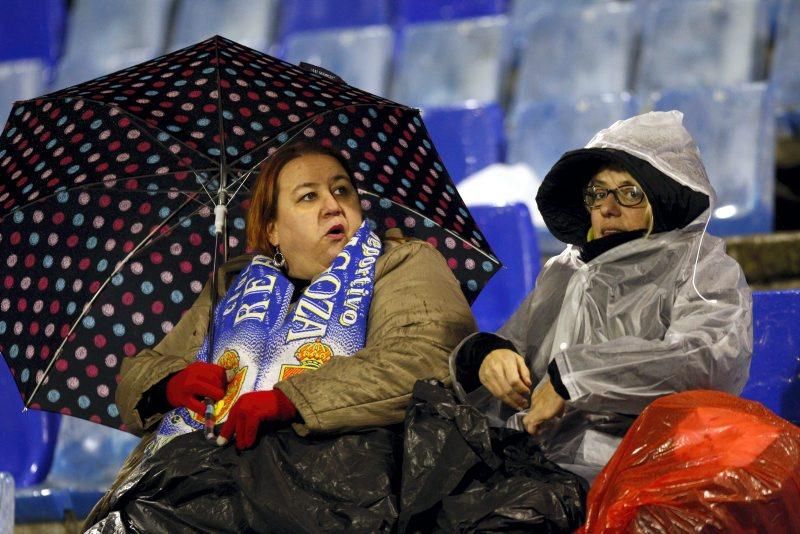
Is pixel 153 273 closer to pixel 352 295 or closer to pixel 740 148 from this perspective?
pixel 352 295

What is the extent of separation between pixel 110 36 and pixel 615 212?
4229 mm

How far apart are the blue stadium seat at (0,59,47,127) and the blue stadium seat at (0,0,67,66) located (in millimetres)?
126

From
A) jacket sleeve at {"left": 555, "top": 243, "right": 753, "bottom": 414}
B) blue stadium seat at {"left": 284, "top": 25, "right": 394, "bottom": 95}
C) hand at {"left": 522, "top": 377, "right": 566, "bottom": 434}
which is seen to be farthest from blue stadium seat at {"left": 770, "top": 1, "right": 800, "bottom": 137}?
hand at {"left": 522, "top": 377, "right": 566, "bottom": 434}

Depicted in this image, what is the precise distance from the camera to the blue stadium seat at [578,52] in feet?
17.1

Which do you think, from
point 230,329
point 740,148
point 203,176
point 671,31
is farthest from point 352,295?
point 671,31

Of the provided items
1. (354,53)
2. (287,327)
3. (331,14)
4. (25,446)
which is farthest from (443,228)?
(331,14)

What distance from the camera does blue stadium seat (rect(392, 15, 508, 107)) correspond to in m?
5.49

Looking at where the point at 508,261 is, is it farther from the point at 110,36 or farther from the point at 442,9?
the point at 110,36

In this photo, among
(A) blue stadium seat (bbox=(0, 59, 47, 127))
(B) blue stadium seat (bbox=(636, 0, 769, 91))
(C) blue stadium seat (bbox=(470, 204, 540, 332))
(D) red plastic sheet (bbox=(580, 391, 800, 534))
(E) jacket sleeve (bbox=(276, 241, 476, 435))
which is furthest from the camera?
(A) blue stadium seat (bbox=(0, 59, 47, 127))

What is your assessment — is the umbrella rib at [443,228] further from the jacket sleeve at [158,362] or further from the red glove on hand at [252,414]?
the red glove on hand at [252,414]

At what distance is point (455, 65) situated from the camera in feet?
18.1

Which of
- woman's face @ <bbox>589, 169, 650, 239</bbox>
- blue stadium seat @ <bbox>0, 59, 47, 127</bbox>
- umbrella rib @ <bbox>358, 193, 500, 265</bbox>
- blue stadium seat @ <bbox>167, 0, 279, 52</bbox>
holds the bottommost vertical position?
umbrella rib @ <bbox>358, 193, 500, 265</bbox>

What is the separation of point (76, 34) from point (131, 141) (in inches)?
142

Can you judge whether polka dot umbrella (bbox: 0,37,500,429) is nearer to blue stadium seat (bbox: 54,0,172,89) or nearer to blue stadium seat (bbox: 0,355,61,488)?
blue stadium seat (bbox: 0,355,61,488)
